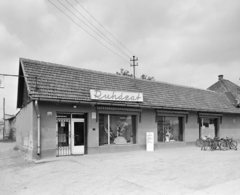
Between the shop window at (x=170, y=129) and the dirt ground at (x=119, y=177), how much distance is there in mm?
A: 6501

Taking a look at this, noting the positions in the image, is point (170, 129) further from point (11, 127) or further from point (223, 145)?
point (11, 127)

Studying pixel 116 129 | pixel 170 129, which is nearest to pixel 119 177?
pixel 116 129

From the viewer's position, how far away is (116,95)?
1544 centimetres

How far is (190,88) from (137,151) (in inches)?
372

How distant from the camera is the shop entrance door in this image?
46.6 ft

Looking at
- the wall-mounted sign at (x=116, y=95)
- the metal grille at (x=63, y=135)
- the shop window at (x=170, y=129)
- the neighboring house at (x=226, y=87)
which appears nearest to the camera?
the metal grille at (x=63, y=135)

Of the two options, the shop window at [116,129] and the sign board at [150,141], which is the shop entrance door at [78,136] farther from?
the sign board at [150,141]

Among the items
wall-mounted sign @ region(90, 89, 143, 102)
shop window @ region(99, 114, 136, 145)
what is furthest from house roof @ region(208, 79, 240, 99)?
shop window @ region(99, 114, 136, 145)

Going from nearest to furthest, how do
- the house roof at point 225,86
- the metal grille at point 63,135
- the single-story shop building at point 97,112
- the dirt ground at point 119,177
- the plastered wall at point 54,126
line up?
the dirt ground at point 119,177 < the plastered wall at point 54,126 < the single-story shop building at point 97,112 < the metal grille at point 63,135 < the house roof at point 225,86

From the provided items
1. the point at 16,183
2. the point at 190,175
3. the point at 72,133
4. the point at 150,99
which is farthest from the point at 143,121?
Answer: the point at 16,183

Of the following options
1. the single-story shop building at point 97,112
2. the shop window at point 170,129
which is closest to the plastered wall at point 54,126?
the single-story shop building at point 97,112

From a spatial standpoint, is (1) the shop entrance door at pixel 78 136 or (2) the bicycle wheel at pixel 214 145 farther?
(2) the bicycle wheel at pixel 214 145

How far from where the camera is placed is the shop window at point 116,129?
1545 cm

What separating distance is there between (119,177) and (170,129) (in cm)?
1087
